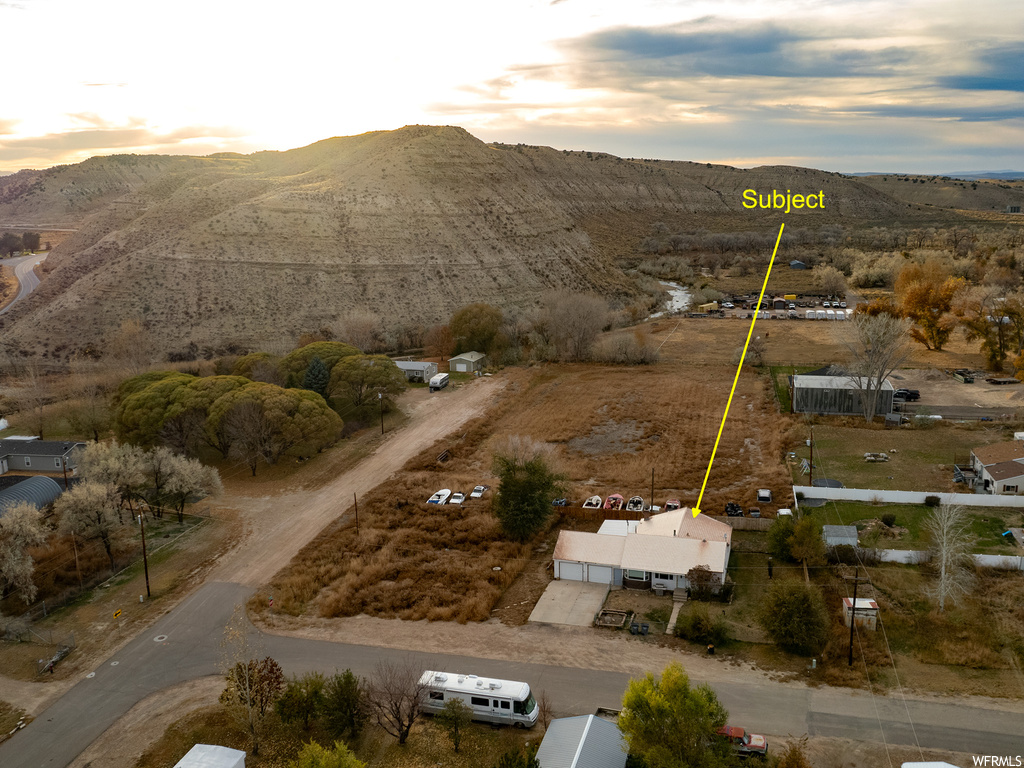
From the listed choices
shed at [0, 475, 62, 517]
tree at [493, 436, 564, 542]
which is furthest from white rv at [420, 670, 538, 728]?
shed at [0, 475, 62, 517]

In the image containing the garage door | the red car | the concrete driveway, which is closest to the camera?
the red car

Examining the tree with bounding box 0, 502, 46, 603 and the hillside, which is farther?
the hillside

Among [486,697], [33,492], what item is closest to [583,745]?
[486,697]

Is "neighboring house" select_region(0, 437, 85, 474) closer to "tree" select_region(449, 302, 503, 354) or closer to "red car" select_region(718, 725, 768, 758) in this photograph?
"tree" select_region(449, 302, 503, 354)

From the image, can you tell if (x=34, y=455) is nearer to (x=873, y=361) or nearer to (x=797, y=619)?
(x=797, y=619)

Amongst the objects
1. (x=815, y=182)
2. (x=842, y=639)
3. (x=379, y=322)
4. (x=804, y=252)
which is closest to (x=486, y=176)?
(x=379, y=322)

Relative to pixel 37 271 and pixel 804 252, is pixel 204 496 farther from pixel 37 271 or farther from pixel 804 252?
pixel 804 252
